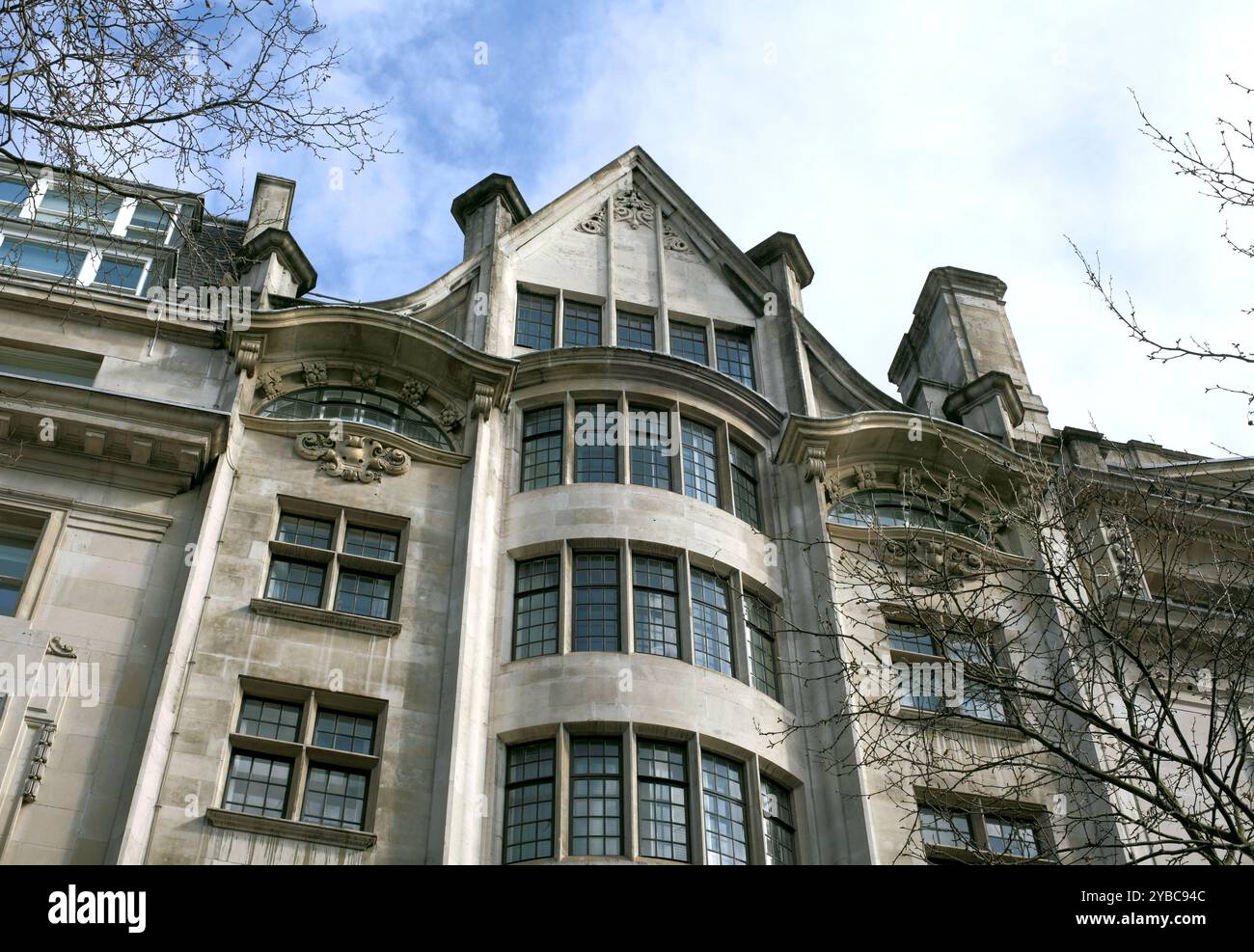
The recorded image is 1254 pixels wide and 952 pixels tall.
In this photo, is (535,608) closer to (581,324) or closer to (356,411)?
(356,411)

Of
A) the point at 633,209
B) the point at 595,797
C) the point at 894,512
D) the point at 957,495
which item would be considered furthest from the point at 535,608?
the point at 633,209

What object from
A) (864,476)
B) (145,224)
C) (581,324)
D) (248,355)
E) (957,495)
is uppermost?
(145,224)

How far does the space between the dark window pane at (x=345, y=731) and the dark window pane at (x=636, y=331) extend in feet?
38.1

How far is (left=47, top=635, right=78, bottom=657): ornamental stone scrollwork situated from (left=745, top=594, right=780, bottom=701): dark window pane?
10.9m

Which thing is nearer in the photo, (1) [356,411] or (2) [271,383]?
(2) [271,383]

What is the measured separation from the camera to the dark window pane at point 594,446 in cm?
2517

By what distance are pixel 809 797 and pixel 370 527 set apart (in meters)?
9.04

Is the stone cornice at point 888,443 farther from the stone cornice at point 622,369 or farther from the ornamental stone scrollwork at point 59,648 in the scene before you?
the ornamental stone scrollwork at point 59,648

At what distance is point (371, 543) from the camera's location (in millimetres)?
23672

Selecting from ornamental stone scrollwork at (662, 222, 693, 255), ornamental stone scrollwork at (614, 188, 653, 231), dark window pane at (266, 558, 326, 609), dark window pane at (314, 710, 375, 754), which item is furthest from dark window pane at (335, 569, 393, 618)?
ornamental stone scrollwork at (614, 188, 653, 231)

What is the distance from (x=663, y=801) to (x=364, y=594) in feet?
20.9
